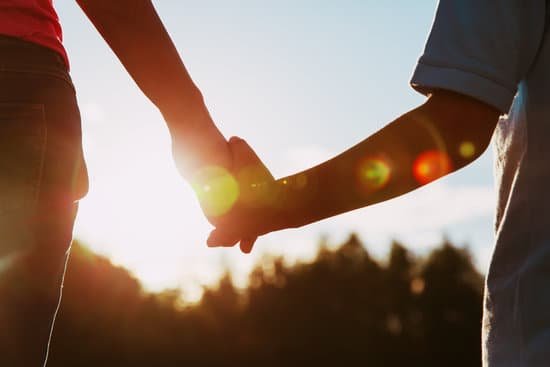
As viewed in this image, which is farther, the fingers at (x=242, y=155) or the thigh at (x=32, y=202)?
the fingers at (x=242, y=155)

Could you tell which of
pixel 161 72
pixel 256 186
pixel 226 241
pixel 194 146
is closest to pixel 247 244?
pixel 226 241

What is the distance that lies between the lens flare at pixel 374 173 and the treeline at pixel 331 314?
48223mm

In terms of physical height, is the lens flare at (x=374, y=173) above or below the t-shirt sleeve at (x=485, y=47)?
below

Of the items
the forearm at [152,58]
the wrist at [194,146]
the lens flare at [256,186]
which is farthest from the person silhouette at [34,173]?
the wrist at [194,146]

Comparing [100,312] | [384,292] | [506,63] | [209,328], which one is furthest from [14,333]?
[384,292]

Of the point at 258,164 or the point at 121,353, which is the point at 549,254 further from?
the point at 121,353

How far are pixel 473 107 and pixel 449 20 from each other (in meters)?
0.22

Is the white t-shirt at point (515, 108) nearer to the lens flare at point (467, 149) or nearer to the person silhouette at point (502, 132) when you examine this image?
the person silhouette at point (502, 132)

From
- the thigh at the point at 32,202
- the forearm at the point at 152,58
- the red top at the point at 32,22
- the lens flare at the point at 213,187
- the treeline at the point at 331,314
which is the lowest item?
the thigh at the point at 32,202

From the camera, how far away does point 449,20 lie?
192 centimetres

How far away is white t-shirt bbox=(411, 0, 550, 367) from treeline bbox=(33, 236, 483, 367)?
4858cm

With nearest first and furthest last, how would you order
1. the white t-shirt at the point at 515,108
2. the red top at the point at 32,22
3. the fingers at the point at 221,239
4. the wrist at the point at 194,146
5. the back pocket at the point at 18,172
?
the white t-shirt at the point at 515,108 < the back pocket at the point at 18,172 < the red top at the point at 32,22 < the fingers at the point at 221,239 < the wrist at the point at 194,146

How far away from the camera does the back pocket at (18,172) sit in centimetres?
196

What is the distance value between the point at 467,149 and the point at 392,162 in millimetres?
216
